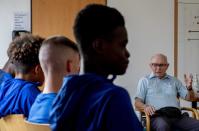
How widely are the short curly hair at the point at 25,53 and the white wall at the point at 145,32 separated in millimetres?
2838

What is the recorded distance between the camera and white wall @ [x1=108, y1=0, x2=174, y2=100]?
482 cm

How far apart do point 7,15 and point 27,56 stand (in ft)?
9.38

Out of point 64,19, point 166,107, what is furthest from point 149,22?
point 166,107

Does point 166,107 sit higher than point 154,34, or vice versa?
point 154,34

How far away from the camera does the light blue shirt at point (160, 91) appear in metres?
3.88

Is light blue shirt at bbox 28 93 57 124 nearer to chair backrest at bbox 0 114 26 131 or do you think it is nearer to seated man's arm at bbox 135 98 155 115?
chair backrest at bbox 0 114 26 131

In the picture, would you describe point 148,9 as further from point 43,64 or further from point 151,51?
point 43,64

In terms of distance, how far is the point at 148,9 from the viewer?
16.0 ft

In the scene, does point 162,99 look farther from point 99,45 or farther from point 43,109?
point 99,45

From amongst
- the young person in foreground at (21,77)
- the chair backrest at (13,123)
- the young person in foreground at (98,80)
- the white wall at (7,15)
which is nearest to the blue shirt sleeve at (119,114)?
the young person in foreground at (98,80)

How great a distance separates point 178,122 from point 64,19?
2.12 metres

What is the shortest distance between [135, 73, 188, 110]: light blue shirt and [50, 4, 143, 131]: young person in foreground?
2940 millimetres

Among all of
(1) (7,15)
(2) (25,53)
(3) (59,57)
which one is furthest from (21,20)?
(3) (59,57)

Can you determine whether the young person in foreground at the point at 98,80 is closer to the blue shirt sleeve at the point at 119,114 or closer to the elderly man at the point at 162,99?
the blue shirt sleeve at the point at 119,114
